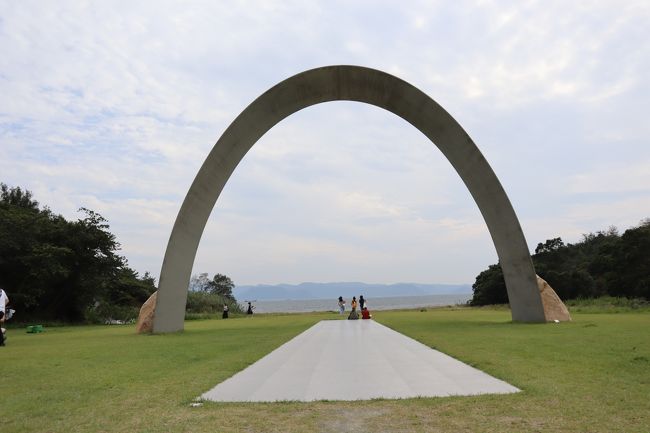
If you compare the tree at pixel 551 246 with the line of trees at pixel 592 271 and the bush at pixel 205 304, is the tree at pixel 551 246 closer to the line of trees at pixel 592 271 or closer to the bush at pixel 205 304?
the line of trees at pixel 592 271

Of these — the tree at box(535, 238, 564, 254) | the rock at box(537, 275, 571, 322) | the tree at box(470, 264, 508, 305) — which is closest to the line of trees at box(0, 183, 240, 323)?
the rock at box(537, 275, 571, 322)

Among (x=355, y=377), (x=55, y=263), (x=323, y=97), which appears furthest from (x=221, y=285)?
(x=355, y=377)

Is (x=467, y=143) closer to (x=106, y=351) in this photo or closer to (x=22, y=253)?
(x=106, y=351)

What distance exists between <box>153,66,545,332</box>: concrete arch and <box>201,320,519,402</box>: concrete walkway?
26.3 ft

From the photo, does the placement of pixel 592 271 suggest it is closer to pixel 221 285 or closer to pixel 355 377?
pixel 355 377

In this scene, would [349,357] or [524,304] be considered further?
[524,304]

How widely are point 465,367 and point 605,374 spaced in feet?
5.94

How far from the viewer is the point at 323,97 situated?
18.9 meters

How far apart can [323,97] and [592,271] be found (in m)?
33.2

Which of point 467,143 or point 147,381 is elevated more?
point 467,143

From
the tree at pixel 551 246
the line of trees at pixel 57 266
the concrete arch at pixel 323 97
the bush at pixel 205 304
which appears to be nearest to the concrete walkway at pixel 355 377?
the concrete arch at pixel 323 97

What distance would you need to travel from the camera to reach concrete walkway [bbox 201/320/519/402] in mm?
5715

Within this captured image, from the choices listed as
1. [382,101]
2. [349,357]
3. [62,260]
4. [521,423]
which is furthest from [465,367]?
[62,260]

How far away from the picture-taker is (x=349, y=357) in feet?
29.9
